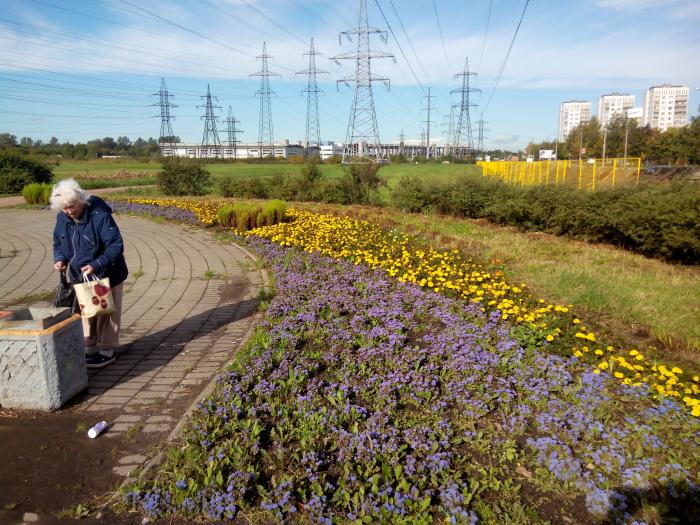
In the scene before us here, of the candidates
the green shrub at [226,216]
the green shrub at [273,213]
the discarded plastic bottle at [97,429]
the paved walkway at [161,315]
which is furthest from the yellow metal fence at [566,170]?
the discarded plastic bottle at [97,429]

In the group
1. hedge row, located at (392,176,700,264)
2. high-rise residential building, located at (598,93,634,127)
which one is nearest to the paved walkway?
hedge row, located at (392,176,700,264)

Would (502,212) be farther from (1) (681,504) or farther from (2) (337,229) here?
(1) (681,504)

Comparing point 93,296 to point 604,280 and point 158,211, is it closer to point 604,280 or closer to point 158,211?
point 604,280

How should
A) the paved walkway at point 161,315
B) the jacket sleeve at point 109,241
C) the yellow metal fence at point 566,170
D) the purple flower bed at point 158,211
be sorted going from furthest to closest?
the yellow metal fence at point 566,170 < the purple flower bed at point 158,211 < the jacket sleeve at point 109,241 < the paved walkway at point 161,315

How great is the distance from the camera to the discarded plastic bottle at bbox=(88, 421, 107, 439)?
11.2 ft

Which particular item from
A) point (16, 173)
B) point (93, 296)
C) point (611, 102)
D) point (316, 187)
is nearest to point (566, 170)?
point (316, 187)

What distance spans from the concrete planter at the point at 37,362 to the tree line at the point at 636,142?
40211 millimetres

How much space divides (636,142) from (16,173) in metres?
56.8

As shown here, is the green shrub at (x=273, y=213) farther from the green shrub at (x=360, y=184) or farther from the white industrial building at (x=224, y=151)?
the white industrial building at (x=224, y=151)

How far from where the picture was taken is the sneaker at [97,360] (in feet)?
15.1

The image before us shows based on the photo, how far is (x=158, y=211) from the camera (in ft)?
54.4

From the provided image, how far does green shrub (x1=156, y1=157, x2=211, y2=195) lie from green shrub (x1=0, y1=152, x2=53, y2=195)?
898 cm

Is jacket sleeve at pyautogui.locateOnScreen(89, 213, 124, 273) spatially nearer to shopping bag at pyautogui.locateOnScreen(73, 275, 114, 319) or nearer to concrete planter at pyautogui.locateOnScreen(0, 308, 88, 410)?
shopping bag at pyautogui.locateOnScreen(73, 275, 114, 319)

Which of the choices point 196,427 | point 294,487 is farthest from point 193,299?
point 294,487
